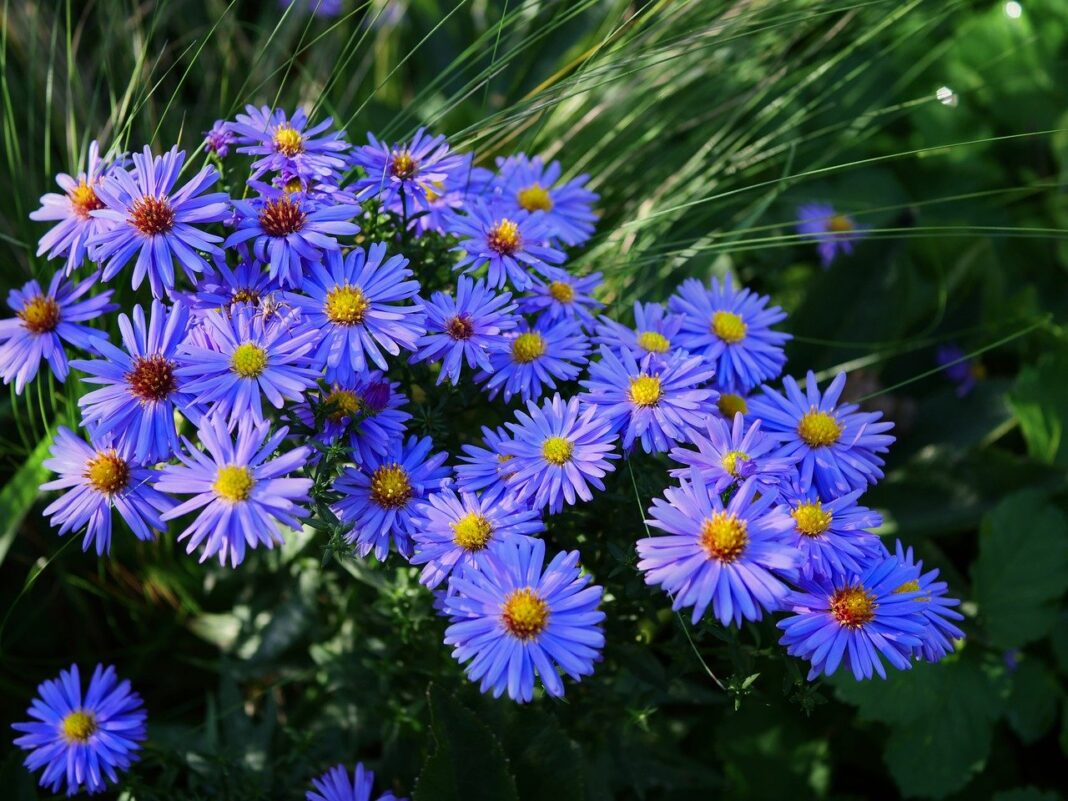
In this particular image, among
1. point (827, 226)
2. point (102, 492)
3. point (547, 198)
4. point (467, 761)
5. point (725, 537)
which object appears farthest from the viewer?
point (827, 226)

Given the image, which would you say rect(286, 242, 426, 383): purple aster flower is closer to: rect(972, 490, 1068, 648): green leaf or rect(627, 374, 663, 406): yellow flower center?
rect(627, 374, 663, 406): yellow flower center

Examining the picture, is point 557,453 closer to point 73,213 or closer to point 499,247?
point 499,247

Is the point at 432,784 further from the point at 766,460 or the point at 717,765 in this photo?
the point at 717,765

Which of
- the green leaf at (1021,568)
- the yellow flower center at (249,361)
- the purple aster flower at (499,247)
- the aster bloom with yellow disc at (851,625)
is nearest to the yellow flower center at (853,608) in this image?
the aster bloom with yellow disc at (851,625)

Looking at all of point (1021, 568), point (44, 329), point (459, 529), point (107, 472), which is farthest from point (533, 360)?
point (1021, 568)

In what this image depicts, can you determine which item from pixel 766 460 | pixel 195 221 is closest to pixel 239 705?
pixel 195 221

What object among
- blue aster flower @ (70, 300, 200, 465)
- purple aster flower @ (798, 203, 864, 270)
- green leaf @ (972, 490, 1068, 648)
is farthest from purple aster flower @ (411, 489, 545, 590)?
purple aster flower @ (798, 203, 864, 270)
